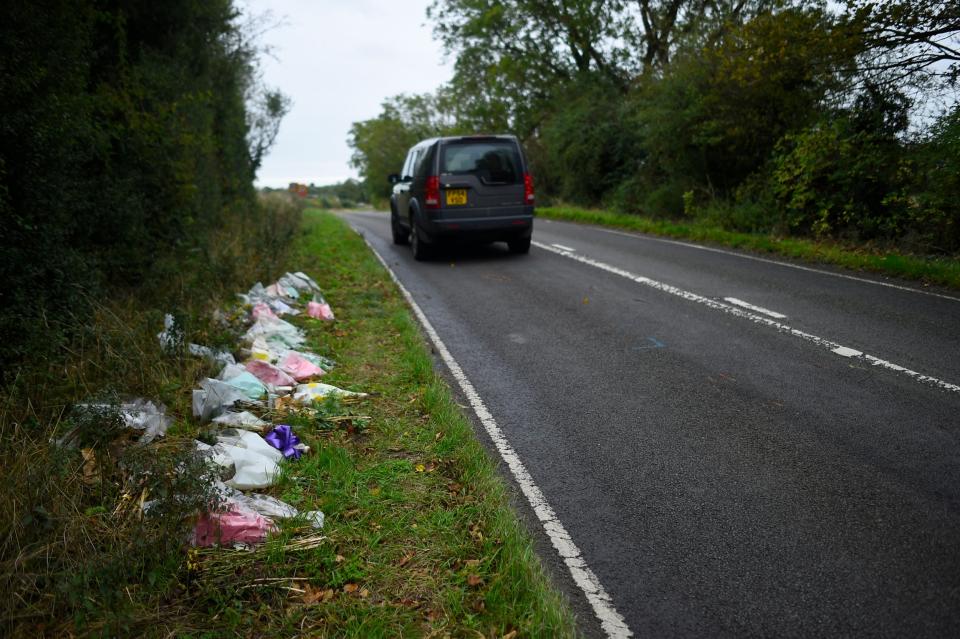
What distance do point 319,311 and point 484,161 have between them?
16.7 ft

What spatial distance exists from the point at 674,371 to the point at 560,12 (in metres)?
25.8

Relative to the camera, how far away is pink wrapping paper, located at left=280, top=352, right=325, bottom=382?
559 centimetres

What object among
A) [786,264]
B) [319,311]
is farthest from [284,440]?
[786,264]

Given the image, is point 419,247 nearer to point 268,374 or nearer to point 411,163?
point 411,163

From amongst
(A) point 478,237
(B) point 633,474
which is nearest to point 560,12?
(A) point 478,237

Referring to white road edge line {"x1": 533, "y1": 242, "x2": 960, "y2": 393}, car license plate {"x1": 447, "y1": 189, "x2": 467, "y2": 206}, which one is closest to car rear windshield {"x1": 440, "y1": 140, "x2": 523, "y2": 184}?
car license plate {"x1": 447, "y1": 189, "x2": 467, "y2": 206}

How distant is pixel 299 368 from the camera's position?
5691mm

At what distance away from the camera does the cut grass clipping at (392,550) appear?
2672 millimetres

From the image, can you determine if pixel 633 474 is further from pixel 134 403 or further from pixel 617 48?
pixel 617 48

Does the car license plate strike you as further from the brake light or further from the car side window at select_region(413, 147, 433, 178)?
the car side window at select_region(413, 147, 433, 178)

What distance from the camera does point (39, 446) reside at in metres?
3.56

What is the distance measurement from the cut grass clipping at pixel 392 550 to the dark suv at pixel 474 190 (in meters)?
6.91

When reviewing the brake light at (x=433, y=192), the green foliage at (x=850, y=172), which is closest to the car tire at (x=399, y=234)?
the brake light at (x=433, y=192)

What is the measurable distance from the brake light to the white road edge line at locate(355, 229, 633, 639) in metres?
6.46
